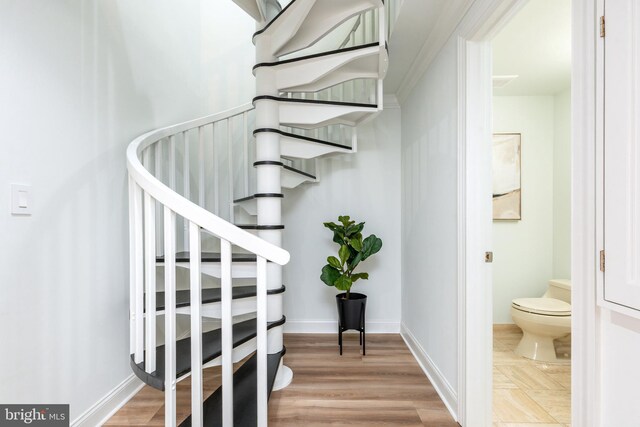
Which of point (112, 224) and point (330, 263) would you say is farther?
point (330, 263)

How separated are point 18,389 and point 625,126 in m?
2.29

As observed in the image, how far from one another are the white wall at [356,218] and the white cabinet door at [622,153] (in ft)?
7.56

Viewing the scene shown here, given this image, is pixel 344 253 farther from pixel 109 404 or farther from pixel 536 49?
pixel 536 49

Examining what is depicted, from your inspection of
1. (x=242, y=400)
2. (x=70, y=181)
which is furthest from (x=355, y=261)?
(x=70, y=181)

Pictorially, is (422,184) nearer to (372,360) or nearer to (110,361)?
(372,360)

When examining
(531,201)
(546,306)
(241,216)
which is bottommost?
(546,306)

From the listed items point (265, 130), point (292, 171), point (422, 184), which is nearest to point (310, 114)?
point (265, 130)

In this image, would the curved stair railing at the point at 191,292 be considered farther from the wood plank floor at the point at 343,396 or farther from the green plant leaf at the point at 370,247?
the green plant leaf at the point at 370,247

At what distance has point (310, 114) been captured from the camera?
7.31 feet

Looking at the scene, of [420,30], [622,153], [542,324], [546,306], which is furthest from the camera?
[546,306]

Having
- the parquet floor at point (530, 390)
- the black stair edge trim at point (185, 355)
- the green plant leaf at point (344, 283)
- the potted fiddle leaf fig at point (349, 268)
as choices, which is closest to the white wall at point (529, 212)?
the parquet floor at point (530, 390)

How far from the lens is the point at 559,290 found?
2.79 metres

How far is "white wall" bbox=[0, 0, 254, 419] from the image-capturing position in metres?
1.32

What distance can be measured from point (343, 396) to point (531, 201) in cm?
257
